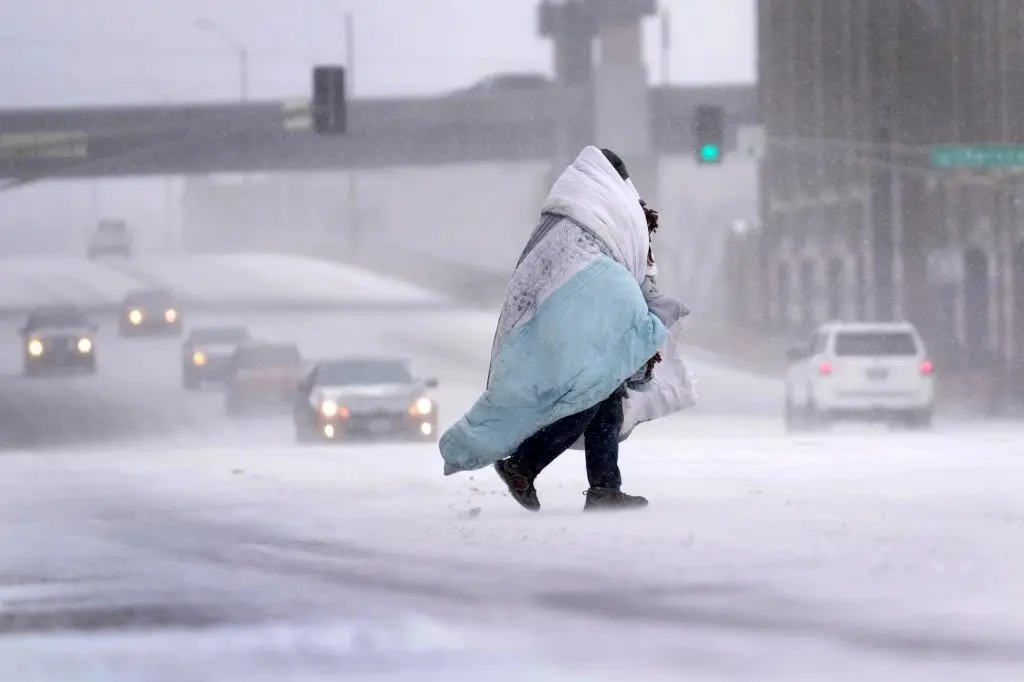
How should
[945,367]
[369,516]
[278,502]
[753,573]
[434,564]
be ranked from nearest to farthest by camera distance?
[753,573] < [434,564] < [369,516] < [278,502] < [945,367]

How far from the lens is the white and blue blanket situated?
847 cm

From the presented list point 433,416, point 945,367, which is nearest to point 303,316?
point 945,367

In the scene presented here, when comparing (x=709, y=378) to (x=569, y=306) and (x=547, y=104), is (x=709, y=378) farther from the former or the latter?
(x=569, y=306)

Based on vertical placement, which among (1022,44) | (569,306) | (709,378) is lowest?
(709,378)

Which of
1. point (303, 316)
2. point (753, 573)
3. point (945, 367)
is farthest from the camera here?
point (303, 316)

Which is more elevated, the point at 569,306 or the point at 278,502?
the point at 569,306

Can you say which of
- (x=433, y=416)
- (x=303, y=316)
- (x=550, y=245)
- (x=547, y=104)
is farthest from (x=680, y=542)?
(x=547, y=104)

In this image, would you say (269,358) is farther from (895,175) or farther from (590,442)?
(590,442)

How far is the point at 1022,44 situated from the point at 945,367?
877cm

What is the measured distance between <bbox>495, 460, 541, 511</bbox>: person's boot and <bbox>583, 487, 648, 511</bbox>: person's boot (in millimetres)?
244

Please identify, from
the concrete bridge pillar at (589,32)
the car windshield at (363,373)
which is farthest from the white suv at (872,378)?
the concrete bridge pillar at (589,32)

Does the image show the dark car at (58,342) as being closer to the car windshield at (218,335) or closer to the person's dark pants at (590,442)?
the car windshield at (218,335)

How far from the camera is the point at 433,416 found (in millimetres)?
26297

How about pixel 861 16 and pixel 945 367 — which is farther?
pixel 861 16
